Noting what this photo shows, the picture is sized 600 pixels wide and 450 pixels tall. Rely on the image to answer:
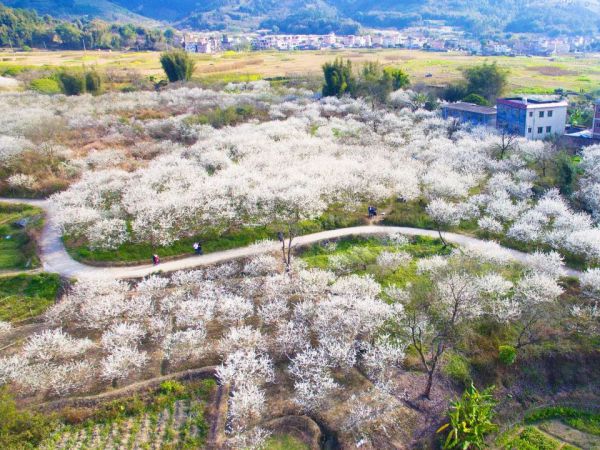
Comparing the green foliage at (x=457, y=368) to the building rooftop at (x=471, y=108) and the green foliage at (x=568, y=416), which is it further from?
the building rooftop at (x=471, y=108)

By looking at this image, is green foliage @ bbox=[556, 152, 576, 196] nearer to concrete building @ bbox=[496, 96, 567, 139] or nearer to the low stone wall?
concrete building @ bbox=[496, 96, 567, 139]

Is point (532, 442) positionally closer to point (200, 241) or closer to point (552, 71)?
point (200, 241)

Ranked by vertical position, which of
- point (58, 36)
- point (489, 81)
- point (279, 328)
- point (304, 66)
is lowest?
point (279, 328)

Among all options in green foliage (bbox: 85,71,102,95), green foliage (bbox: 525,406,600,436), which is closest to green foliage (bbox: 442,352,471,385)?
green foliage (bbox: 525,406,600,436)

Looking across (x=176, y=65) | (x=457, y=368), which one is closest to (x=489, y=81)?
(x=176, y=65)

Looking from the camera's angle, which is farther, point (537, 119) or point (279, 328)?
point (537, 119)

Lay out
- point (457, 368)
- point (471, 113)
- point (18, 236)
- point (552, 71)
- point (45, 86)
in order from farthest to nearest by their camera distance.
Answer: point (552, 71)
point (45, 86)
point (471, 113)
point (18, 236)
point (457, 368)
